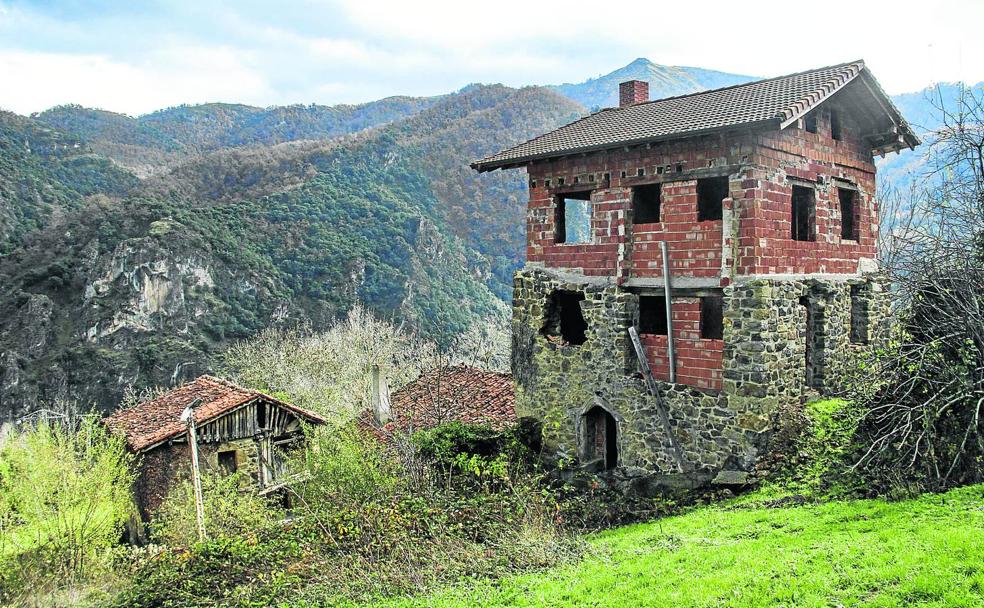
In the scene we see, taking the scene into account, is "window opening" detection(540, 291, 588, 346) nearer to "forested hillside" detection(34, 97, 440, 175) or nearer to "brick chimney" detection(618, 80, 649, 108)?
"brick chimney" detection(618, 80, 649, 108)

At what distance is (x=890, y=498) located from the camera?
9.60m

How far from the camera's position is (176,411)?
21.2m

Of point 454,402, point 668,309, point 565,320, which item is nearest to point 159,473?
point 454,402

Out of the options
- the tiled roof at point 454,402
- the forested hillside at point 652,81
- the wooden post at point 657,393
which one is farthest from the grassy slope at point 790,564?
the forested hillside at point 652,81

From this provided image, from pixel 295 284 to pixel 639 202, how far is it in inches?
1629

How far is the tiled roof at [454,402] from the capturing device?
65.3 ft

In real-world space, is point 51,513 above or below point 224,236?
→ below

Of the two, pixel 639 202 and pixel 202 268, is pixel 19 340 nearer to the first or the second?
pixel 202 268

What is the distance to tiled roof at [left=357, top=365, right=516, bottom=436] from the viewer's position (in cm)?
1989

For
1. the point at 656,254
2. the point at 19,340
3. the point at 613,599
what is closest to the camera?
the point at 613,599

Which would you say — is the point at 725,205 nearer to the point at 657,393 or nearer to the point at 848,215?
the point at 657,393

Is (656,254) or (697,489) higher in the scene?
(656,254)

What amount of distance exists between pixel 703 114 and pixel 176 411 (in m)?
18.0

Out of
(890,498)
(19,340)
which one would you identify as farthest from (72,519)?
(19,340)
